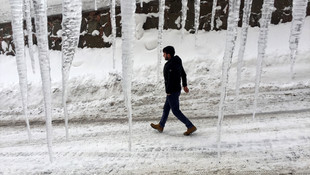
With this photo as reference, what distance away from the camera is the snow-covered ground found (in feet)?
14.0

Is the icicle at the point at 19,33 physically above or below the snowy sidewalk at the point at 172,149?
above

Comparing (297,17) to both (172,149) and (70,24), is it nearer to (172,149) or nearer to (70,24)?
(172,149)

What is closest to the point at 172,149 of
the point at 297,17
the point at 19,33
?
the point at 19,33

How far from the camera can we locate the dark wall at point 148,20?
30.7 feet

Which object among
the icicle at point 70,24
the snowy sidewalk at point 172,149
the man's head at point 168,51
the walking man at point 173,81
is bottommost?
the snowy sidewalk at point 172,149

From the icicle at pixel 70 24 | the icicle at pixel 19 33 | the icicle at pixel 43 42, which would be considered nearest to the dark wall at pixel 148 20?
the icicle at pixel 19 33

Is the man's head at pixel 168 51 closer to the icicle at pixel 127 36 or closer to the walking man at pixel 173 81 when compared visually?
the walking man at pixel 173 81

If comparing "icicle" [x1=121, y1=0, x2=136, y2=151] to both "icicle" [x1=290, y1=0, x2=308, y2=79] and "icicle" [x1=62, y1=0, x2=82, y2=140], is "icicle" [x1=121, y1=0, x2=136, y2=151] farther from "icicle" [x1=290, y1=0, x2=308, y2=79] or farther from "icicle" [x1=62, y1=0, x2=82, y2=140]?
"icicle" [x1=290, y1=0, x2=308, y2=79]

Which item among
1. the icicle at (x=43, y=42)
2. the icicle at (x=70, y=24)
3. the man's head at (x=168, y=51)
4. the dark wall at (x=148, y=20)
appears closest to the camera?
the icicle at (x=43, y=42)

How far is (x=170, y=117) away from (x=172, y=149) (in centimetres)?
166

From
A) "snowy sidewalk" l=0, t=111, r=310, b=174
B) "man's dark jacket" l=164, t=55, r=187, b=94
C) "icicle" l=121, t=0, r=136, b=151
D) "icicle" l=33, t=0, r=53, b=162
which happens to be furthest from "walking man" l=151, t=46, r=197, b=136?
"icicle" l=33, t=0, r=53, b=162

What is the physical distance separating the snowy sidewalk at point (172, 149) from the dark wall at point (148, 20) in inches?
175

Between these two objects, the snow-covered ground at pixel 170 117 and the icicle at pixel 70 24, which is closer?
the icicle at pixel 70 24

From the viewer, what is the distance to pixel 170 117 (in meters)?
6.32
